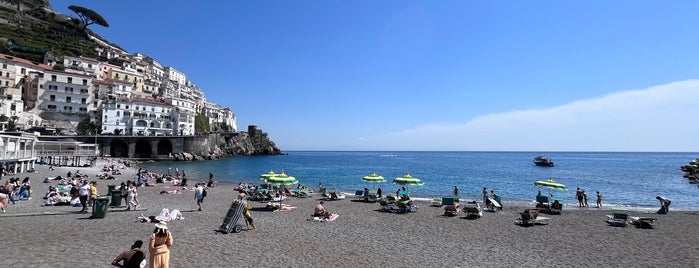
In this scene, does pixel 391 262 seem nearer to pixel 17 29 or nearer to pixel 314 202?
pixel 314 202

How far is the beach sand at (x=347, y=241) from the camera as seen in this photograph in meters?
10.7

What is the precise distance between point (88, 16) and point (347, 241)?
15914 centimetres

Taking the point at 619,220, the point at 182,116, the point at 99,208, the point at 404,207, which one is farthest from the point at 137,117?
the point at 619,220

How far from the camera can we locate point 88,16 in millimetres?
133125

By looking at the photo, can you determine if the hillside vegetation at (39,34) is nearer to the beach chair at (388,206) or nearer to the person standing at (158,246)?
the beach chair at (388,206)

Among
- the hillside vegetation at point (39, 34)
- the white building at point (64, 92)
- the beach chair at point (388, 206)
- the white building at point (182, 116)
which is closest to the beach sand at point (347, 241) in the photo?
the beach chair at point (388, 206)

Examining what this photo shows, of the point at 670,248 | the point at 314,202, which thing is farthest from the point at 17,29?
the point at 670,248

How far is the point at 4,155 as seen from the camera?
33.2 m

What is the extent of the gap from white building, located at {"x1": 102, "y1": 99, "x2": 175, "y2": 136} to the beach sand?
73.1 m

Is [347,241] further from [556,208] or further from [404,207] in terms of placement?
[556,208]

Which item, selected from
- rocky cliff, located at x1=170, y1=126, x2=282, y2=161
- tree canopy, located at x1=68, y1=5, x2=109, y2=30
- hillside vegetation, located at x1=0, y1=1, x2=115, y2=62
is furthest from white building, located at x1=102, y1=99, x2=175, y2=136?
tree canopy, located at x1=68, y1=5, x2=109, y2=30

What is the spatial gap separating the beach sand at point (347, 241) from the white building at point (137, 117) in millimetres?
73136

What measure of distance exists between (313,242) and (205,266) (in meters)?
4.33

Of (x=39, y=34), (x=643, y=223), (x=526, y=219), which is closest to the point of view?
(x=526, y=219)
